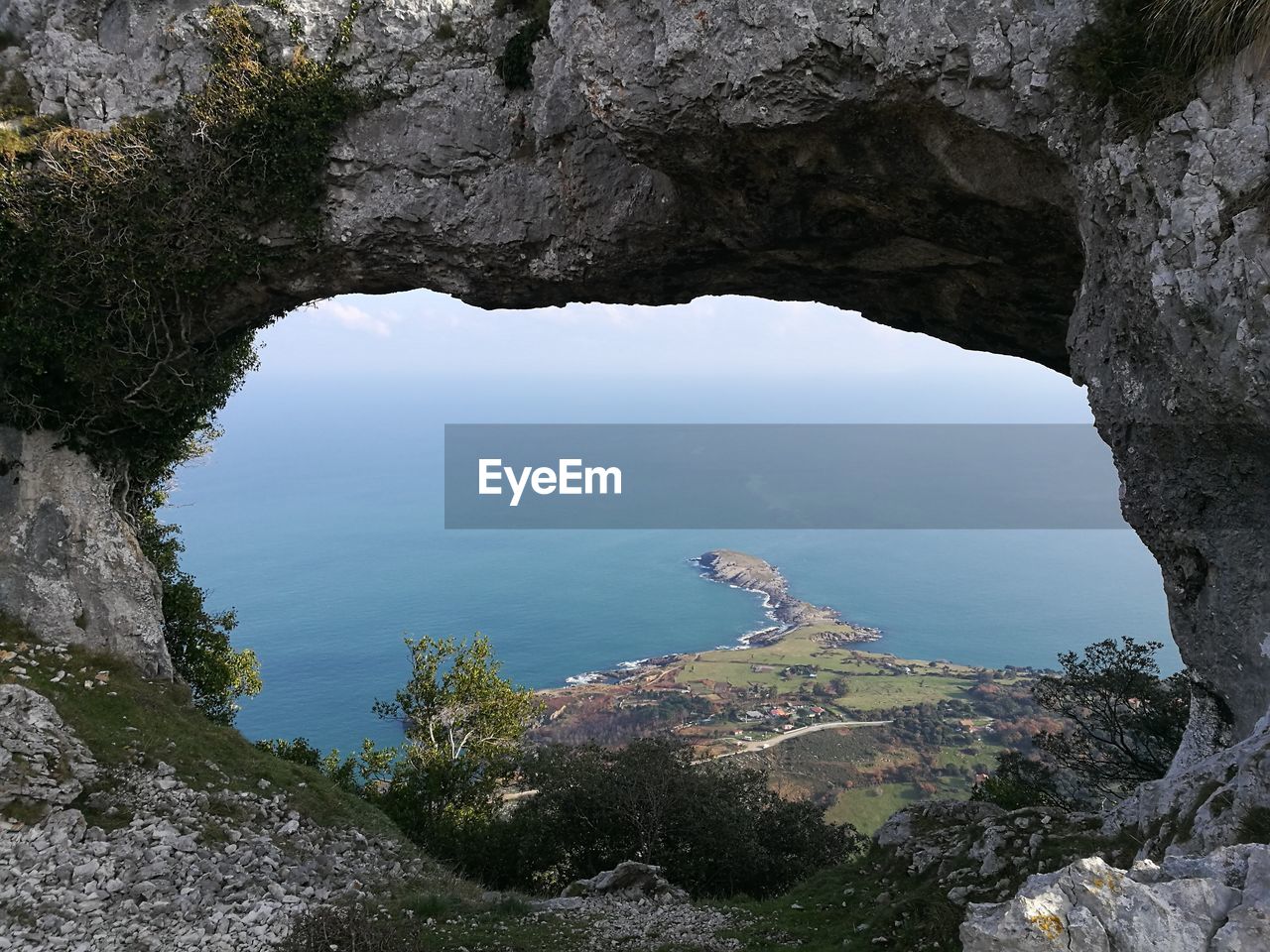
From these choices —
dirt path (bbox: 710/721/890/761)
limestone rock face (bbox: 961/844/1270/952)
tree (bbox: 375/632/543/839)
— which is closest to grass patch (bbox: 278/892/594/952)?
limestone rock face (bbox: 961/844/1270/952)

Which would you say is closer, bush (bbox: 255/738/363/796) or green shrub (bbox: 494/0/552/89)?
green shrub (bbox: 494/0/552/89)

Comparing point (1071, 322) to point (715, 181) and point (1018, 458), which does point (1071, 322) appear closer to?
point (715, 181)

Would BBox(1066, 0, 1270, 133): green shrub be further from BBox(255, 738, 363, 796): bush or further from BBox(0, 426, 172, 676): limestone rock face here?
BBox(255, 738, 363, 796): bush

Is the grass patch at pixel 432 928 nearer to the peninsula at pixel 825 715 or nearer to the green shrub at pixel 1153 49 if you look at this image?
the green shrub at pixel 1153 49

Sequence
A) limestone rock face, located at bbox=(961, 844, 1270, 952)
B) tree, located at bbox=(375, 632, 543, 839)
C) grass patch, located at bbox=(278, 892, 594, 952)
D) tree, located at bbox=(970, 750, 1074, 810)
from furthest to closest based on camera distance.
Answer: tree, located at bbox=(375, 632, 543, 839), tree, located at bbox=(970, 750, 1074, 810), grass patch, located at bbox=(278, 892, 594, 952), limestone rock face, located at bbox=(961, 844, 1270, 952)

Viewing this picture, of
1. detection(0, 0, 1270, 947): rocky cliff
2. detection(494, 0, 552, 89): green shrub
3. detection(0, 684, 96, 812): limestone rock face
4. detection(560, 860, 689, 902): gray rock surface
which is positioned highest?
detection(494, 0, 552, 89): green shrub
